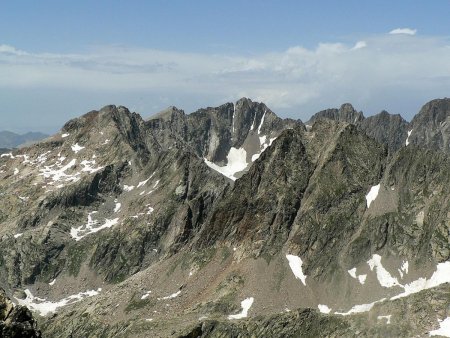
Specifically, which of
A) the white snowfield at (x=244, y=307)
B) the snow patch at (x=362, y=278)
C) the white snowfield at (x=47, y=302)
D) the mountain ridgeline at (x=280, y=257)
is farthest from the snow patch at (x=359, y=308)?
the white snowfield at (x=47, y=302)

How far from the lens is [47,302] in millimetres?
166375

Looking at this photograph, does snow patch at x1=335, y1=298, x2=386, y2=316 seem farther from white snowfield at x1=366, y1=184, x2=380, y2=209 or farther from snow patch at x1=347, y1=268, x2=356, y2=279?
white snowfield at x1=366, y1=184, x2=380, y2=209

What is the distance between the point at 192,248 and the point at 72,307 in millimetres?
41769

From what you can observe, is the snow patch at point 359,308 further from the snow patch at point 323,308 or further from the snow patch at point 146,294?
the snow patch at point 146,294

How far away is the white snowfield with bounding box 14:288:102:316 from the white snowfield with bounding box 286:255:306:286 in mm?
70696

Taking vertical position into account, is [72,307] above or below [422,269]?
below

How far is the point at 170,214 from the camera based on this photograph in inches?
7426

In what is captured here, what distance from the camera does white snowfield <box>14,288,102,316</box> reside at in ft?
526

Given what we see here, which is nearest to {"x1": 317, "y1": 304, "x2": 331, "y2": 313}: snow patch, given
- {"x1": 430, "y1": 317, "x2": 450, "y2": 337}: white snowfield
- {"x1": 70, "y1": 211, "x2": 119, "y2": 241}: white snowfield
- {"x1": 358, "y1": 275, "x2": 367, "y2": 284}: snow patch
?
{"x1": 358, "y1": 275, "x2": 367, "y2": 284}: snow patch

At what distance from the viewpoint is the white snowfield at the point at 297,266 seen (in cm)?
13450

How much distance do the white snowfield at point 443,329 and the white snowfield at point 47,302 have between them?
111121mm

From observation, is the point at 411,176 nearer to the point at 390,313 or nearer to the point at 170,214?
the point at 390,313

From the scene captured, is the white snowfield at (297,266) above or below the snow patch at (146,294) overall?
above

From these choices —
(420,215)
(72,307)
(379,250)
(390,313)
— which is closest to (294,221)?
Result: (379,250)
